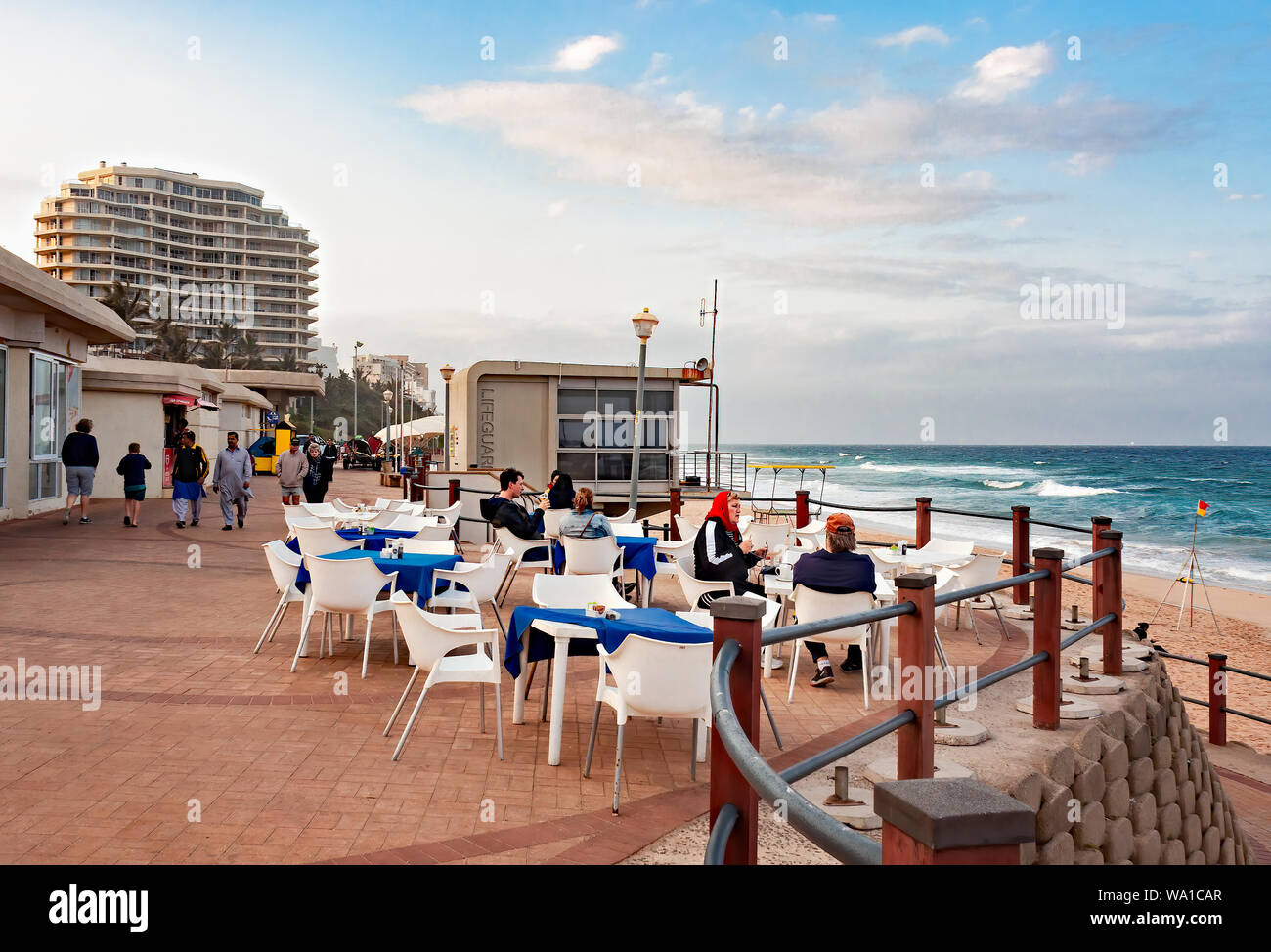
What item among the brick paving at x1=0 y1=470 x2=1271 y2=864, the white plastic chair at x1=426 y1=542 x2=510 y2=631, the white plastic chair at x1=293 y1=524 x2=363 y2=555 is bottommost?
the brick paving at x1=0 y1=470 x2=1271 y2=864

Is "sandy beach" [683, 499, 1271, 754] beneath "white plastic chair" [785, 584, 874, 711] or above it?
beneath

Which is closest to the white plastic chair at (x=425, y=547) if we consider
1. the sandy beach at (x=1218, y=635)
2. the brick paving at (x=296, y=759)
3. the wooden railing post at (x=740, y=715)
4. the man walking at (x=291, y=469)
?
the brick paving at (x=296, y=759)

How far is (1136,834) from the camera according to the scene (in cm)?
518

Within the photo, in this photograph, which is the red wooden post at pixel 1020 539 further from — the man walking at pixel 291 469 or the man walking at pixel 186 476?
the man walking at pixel 186 476

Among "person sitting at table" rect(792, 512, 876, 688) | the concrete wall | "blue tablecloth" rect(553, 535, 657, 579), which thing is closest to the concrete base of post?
the concrete wall

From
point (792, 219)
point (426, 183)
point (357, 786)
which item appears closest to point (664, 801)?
point (357, 786)

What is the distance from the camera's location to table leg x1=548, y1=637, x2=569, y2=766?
4859mm

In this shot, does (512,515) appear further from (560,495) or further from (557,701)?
(557,701)

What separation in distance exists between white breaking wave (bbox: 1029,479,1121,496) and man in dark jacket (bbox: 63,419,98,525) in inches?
2038

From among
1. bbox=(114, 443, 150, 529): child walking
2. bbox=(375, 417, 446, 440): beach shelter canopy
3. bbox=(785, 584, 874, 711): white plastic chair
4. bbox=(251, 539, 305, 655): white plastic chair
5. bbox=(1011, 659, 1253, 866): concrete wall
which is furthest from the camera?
bbox=(375, 417, 446, 440): beach shelter canopy

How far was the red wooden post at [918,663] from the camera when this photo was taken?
135 inches

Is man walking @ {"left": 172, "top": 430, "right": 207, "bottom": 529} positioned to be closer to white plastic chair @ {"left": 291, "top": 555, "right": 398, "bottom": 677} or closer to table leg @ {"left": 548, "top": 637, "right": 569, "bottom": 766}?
white plastic chair @ {"left": 291, "top": 555, "right": 398, "bottom": 677}

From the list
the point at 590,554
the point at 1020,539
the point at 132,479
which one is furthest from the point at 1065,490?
the point at 590,554
